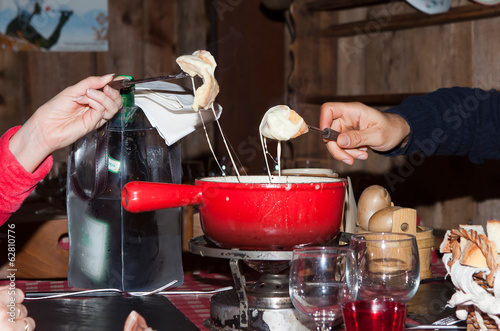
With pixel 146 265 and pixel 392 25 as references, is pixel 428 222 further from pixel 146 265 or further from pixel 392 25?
pixel 146 265

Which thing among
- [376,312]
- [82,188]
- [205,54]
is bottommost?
[376,312]

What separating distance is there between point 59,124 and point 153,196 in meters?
0.39

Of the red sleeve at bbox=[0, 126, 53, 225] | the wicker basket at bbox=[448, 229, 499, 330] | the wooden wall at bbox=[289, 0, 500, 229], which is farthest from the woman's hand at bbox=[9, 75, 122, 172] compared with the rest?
the wooden wall at bbox=[289, 0, 500, 229]

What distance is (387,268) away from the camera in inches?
31.3

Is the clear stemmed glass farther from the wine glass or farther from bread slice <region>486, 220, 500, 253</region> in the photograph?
bread slice <region>486, 220, 500, 253</region>

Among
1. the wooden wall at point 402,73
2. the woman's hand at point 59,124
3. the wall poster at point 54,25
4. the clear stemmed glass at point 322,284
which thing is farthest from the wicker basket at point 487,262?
the wall poster at point 54,25

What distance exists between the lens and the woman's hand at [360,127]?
4.24ft

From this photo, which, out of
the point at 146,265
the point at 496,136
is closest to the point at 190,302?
the point at 146,265

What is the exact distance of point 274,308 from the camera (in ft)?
2.75

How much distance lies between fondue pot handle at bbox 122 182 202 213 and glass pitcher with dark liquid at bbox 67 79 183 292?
31cm

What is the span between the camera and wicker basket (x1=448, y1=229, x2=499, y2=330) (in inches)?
27.3

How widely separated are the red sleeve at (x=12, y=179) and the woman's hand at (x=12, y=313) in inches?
12.6

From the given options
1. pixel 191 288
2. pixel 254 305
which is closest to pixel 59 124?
pixel 191 288

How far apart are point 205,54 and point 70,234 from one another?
45 cm
